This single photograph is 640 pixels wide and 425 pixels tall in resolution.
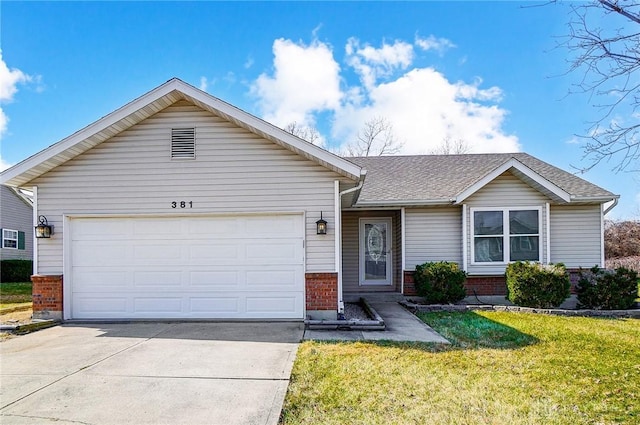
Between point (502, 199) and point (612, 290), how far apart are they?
3.41 metres

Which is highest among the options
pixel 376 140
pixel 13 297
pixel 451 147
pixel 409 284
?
pixel 376 140

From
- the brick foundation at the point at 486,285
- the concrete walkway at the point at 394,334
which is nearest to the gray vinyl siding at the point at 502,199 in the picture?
the brick foundation at the point at 486,285

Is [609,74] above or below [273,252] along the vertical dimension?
above

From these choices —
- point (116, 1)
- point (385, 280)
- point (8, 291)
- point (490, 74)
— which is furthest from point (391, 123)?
point (8, 291)

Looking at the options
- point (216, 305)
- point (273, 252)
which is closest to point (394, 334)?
point (273, 252)

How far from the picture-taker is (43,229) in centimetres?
800

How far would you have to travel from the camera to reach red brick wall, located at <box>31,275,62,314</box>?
26.6 feet

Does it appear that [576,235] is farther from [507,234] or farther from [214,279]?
[214,279]

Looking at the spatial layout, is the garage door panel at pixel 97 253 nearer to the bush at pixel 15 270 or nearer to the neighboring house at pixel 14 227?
the bush at pixel 15 270

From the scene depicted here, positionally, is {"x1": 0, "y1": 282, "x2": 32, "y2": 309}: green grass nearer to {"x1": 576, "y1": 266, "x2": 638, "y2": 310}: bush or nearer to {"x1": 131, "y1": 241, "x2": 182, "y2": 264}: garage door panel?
{"x1": 131, "y1": 241, "x2": 182, "y2": 264}: garage door panel

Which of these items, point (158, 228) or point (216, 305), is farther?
point (158, 228)

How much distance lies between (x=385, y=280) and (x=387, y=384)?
855cm

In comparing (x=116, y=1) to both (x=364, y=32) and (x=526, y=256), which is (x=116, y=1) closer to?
(x=364, y=32)

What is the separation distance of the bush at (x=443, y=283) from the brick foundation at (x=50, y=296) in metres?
8.63
